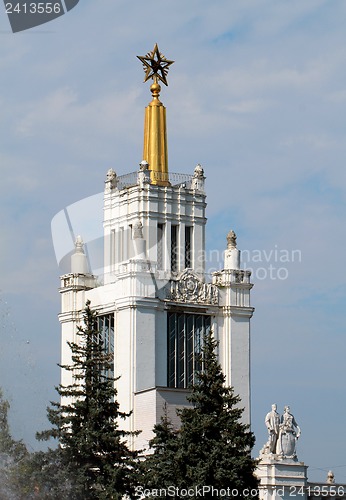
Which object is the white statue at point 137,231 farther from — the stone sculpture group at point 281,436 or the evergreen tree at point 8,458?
the evergreen tree at point 8,458

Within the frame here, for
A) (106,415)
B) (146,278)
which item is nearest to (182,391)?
(146,278)

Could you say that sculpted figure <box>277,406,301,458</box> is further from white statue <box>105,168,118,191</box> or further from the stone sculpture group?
white statue <box>105,168,118,191</box>

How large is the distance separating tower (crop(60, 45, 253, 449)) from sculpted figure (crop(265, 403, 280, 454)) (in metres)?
8.54

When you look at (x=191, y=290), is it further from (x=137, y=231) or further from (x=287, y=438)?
(x=287, y=438)

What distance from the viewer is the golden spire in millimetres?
98000

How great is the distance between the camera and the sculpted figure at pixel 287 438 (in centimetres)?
8419

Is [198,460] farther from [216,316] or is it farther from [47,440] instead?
[216,316]

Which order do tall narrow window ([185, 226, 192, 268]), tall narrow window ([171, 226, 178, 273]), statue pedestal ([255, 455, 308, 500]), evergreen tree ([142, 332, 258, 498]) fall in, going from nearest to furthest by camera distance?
evergreen tree ([142, 332, 258, 498]) → statue pedestal ([255, 455, 308, 500]) → tall narrow window ([171, 226, 178, 273]) → tall narrow window ([185, 226, 192, 268])

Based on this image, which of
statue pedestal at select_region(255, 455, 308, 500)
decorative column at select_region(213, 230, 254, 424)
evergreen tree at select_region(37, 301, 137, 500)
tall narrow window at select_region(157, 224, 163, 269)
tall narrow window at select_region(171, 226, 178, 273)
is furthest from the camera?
tall narrow window at select_region(171, 226, 178, 273)

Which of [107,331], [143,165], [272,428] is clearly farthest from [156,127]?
[272,428]

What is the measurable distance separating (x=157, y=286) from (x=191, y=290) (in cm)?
250

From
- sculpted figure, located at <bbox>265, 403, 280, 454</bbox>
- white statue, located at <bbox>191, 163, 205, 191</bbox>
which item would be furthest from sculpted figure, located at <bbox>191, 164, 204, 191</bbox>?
sculpted figure, located at <bbox>265, 403, 280, 454</bbox>

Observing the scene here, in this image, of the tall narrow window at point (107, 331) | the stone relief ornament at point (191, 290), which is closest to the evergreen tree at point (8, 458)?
the tall narrow window at point (107, 331)

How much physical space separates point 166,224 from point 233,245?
4224 mm
